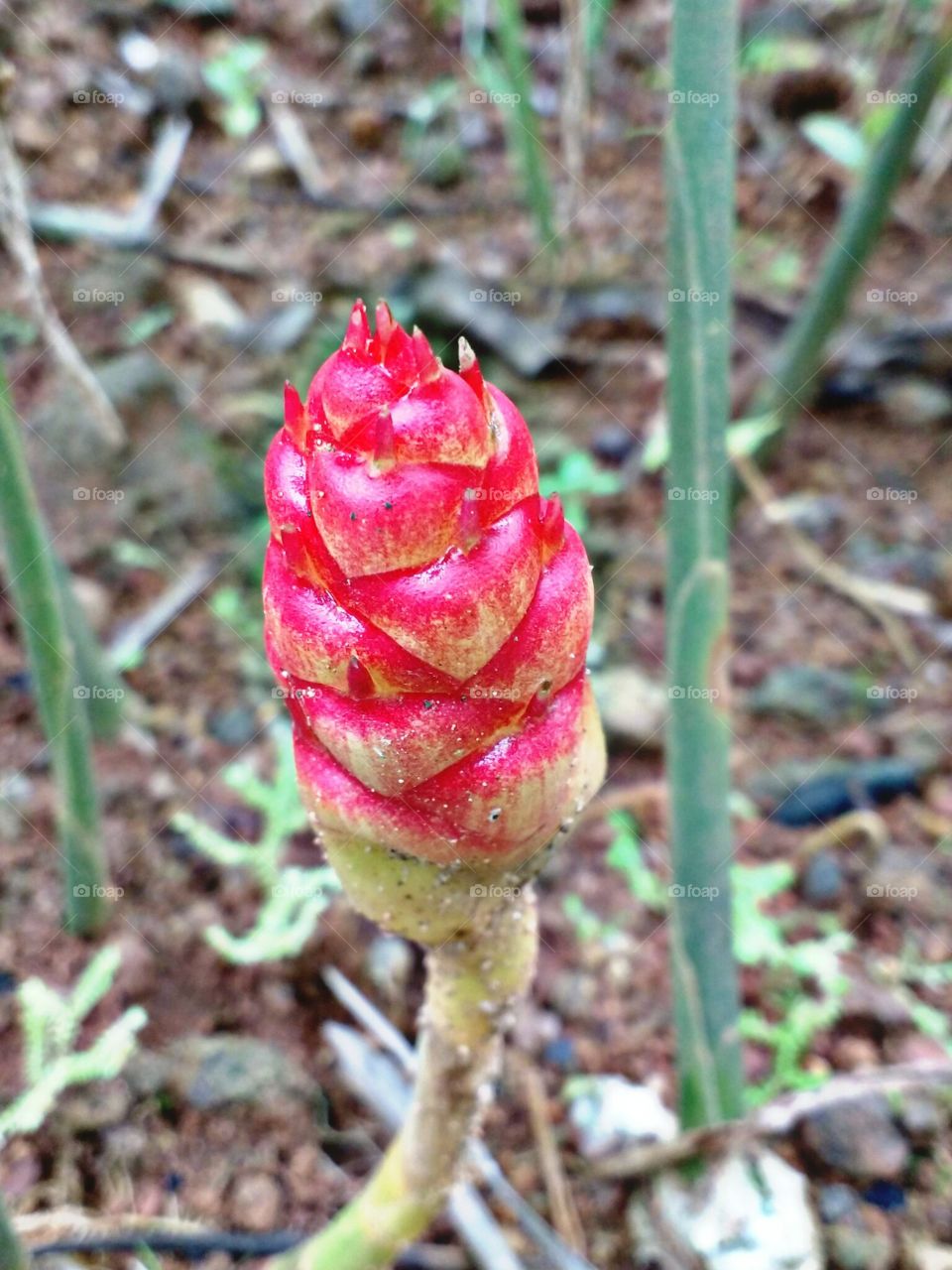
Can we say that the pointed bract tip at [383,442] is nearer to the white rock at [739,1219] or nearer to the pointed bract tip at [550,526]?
the pointed bract tip at [550,526]

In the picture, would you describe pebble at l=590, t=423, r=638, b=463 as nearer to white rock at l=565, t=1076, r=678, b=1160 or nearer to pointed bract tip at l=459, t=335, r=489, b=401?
white rock at l=565, t=1076, r=678, b=1160

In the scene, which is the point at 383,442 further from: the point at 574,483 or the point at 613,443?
the point at 613,443

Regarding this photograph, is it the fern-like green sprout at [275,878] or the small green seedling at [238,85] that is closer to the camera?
the fern-like green sprout at [275,878]

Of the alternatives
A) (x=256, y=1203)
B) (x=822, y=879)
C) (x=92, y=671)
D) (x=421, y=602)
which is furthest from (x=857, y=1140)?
(x=92, y=671)

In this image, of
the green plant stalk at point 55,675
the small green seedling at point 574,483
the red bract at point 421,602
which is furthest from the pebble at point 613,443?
the red bract at point 421,602

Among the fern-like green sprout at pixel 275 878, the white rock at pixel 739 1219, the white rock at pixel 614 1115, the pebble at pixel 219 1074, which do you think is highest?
the fern-like green sprout at pixel 275 878

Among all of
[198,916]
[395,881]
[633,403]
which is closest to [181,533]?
[198,916]

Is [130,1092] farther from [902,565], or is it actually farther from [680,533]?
[902,565]
